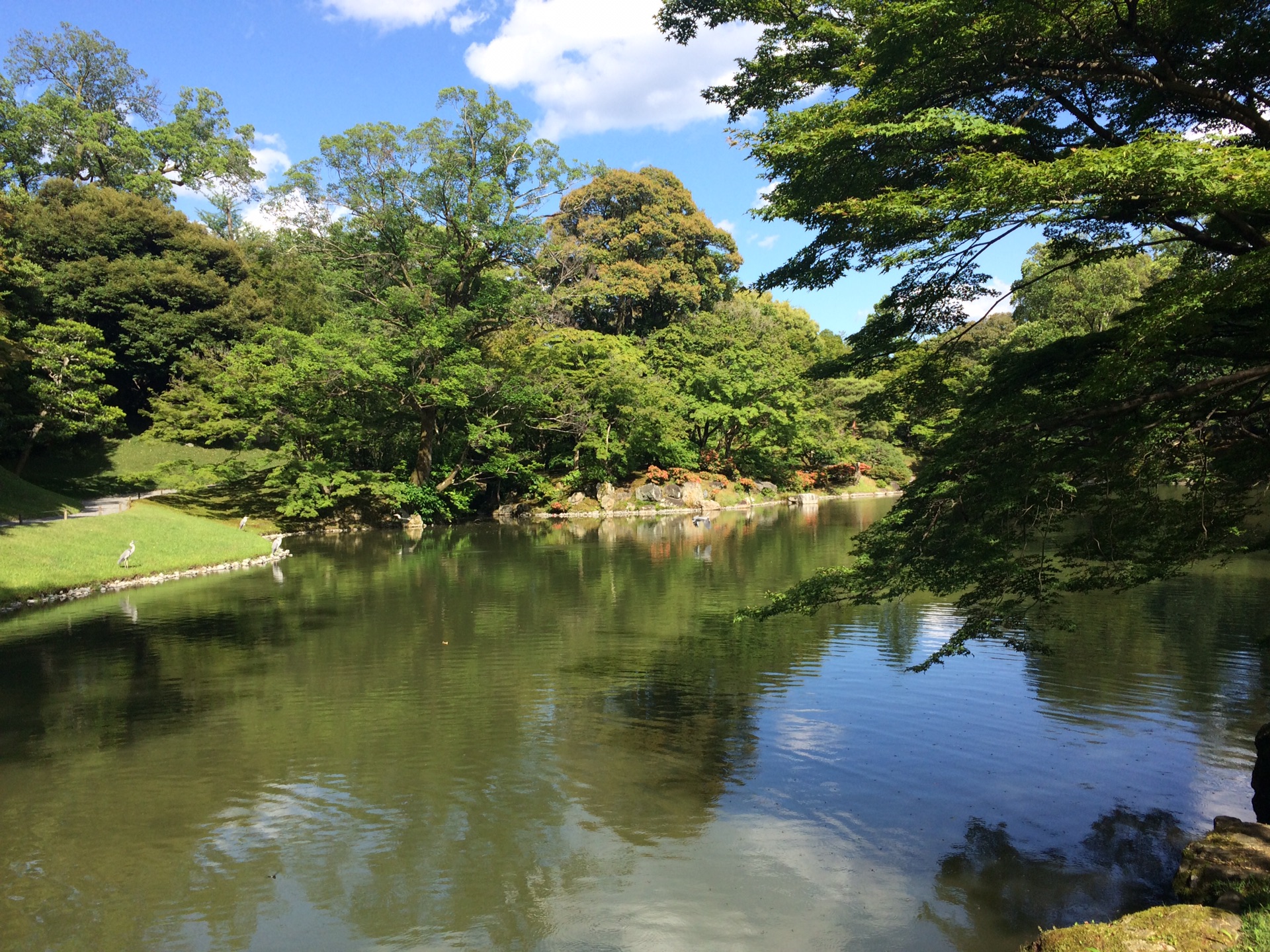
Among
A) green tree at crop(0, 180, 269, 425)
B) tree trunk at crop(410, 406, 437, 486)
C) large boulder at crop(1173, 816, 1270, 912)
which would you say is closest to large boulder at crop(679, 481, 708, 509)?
tree trunk at crop(410, 406, 437, 486)

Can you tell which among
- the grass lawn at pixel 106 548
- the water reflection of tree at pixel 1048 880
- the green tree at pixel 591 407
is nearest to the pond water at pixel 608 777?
the water reflection of tree at pixel 1048 880

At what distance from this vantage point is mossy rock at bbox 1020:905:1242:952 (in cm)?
380

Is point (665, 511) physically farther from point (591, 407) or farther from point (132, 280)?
point (132, 280)

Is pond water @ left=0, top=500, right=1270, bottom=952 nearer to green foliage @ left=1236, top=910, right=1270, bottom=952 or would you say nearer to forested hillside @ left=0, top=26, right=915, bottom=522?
green foliage @ left=1236, top=910, right=1270, bottom=952

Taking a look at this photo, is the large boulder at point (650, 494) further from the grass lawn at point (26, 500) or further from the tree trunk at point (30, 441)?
the tree trunk at point (30, 441)

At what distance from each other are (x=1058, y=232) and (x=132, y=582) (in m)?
19.6

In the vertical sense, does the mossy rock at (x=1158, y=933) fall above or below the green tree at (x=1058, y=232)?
below

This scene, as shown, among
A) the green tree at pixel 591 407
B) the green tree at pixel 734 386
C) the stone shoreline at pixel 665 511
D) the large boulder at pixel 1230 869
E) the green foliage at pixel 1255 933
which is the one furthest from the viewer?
the green tree at pixel 734 386

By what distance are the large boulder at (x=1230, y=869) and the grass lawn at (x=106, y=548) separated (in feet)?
61.2

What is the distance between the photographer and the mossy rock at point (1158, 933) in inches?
150

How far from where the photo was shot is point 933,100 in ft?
20.8

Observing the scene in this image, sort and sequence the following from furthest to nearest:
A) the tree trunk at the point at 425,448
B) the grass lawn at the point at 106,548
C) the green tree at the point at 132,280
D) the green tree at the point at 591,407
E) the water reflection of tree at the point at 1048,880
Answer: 1. the green tree at the point at 591,407
2. the tree trunk at the point at 425,448
3. the green tree at the point at 132,280
4. the grass lawn at the point at 106,548
5. the water reflection of tree at the point at 1048,880

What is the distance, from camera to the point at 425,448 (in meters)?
32.6

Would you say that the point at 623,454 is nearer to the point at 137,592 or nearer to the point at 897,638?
the point at 137,592
